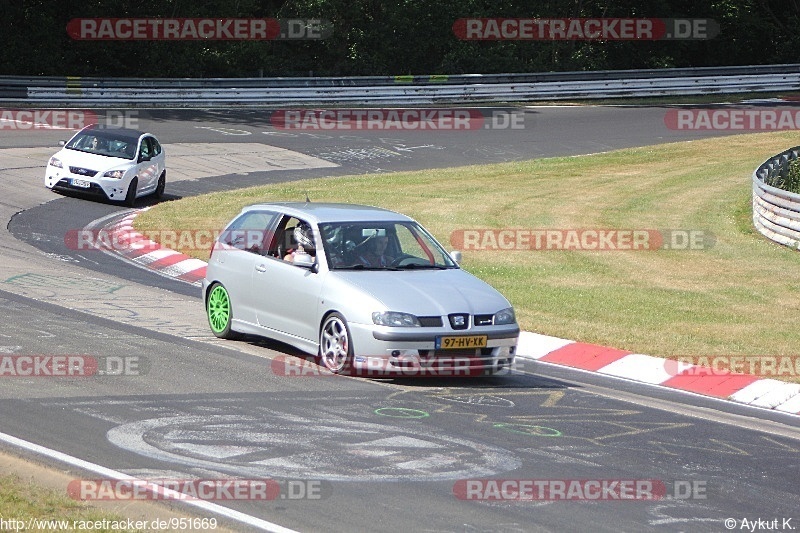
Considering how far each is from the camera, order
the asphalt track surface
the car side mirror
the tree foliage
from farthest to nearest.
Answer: the tree foliage → the car side mirror → the asphalt track surface

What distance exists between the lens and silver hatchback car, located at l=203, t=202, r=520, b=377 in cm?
1097

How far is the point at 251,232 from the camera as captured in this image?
42.1ft

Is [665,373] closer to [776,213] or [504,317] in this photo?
[504,317]

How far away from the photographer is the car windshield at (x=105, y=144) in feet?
81.7

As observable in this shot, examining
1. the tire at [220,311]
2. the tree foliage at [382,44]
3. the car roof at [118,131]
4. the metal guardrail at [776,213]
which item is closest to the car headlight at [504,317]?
the tire at [220,311]

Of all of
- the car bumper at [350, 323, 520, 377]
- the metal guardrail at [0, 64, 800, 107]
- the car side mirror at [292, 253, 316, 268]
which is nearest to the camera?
the car bumper at [350, 323, 520, 377]

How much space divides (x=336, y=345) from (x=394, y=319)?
0.72 m

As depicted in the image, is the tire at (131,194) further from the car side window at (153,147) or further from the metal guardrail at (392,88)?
the metal guardrail at (392,88)

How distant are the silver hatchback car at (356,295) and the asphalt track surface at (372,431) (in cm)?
28

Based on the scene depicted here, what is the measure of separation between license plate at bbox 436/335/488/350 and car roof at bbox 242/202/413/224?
1.80 metres

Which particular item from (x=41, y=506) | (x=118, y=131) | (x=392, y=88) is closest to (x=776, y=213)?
(x=118, y=131)

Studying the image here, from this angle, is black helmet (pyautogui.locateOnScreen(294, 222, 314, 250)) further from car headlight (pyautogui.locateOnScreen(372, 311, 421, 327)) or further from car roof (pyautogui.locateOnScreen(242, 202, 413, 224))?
car headlight (pyautogui.locateOnScreen(372, 311, 421, 327))

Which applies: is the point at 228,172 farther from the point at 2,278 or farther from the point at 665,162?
the point at 2,278

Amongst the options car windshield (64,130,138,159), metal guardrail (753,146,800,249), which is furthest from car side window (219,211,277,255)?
car windshield (64,130,138,159)
